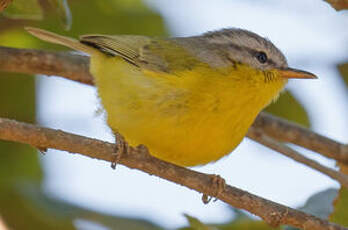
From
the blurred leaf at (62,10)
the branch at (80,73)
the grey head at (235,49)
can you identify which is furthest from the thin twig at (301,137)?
the blurred leaf at (62,10)

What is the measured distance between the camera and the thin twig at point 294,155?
3988 millimetres

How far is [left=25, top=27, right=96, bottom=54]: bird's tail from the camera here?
4.55m

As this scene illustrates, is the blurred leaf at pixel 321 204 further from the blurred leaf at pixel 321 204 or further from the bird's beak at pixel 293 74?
the bird's beak at pixel 293 74

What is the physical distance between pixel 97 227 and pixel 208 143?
3.23 feet

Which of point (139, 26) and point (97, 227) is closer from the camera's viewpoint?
point (97, 227)

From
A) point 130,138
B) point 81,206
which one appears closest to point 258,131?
point 130,138

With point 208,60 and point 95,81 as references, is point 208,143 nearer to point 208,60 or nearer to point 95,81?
point 208,60

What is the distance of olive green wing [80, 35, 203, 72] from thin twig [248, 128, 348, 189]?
30.6 inches

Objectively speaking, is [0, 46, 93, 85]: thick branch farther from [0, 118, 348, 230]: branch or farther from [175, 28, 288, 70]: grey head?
[0, 118, 348, 230]: branch

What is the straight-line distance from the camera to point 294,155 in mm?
4277

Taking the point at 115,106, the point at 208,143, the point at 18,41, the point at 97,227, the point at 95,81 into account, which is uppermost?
the point at 18,41

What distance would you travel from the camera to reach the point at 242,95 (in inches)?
170

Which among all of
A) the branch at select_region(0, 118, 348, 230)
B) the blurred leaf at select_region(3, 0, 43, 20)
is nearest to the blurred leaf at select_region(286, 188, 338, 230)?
the branch at select_region(0, 118, 348, 230)

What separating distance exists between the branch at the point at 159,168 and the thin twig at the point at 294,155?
0.67 meters
